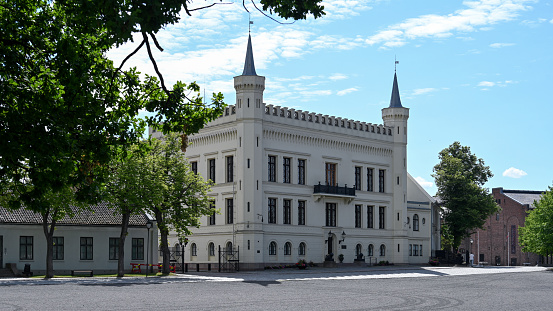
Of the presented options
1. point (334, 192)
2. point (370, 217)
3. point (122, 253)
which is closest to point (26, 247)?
point (122, 253)

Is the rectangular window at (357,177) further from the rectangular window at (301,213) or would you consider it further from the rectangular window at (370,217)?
the rectangular window at (301,213)

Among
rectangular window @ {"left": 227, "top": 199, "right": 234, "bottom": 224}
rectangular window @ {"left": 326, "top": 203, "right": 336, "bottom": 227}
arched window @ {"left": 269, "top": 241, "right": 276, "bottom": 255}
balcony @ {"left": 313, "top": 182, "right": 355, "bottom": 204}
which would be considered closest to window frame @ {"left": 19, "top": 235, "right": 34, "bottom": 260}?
rectangular window @ {"left": 227, "top": 199, "right": 234, "bottom": 224}

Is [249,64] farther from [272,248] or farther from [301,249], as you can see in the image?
[301,249]

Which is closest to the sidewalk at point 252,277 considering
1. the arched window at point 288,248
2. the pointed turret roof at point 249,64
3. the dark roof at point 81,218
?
the arched window at point 288,248

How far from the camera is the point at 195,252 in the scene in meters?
58.2

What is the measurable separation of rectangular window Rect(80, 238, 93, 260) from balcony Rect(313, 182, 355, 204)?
18.5 meters

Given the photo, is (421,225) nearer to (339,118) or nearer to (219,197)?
(339,118)

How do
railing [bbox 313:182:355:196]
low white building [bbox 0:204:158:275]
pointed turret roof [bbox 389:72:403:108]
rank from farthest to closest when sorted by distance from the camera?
pointed turret roof [bbox 389:72:403:108]
railing [bbox 313:182:355:196]
low white building [bbox 0:204:158:275]

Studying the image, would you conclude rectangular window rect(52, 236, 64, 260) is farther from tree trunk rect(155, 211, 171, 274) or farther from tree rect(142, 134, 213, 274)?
tree trunk rect(155, 211, 171, 274)

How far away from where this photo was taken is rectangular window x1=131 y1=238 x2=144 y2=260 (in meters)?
49.4

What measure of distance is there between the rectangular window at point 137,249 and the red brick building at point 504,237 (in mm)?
56846

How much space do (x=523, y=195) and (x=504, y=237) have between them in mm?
7239

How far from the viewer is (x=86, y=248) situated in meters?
47.4

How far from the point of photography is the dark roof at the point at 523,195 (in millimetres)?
97938
